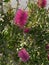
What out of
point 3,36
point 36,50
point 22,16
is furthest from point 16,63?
point 22,16

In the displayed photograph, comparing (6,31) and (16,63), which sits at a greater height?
(6,31)

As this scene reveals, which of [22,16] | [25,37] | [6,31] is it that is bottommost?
[25,37]

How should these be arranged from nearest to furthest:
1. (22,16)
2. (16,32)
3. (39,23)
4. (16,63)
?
1. (22,16)
2. (16,32)
3. (16,63)
4. (39,23)

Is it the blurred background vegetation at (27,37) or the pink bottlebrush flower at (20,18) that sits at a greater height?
the pink bottlebrush flower at (20,18)

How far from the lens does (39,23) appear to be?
2162mm

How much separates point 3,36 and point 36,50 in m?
0.39

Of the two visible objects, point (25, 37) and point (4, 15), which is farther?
point (25, 37)

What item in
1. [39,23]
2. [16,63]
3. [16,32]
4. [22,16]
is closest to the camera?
[22,16]

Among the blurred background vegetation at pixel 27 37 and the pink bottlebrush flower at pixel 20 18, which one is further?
the blurred background vegetation at pixel 27 37

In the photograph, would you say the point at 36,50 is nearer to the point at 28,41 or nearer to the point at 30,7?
the point at 28,41

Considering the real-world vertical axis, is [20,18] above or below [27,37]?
above

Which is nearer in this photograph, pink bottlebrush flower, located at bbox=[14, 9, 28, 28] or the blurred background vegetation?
pink bottlebrush flower, located at bbox=[14, 9, 28, 28]

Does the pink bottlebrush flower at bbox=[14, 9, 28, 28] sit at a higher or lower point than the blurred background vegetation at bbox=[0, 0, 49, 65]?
higher

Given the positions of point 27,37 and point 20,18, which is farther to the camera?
point 27,37
